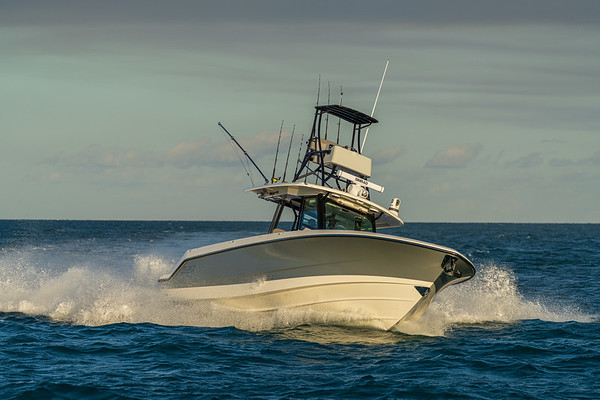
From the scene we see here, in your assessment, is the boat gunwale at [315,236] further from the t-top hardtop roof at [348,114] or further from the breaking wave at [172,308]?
the t-top hardtop roof at [348,114]

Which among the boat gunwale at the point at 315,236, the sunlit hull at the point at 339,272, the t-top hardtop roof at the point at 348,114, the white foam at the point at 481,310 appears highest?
the t-top hardtop roof at the point at 348,114

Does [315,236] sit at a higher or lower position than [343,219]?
lower

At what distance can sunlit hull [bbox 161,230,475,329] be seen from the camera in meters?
13.3

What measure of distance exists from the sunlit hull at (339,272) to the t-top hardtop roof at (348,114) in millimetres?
3398

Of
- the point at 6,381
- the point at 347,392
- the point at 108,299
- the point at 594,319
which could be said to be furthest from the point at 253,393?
the point at 594,319

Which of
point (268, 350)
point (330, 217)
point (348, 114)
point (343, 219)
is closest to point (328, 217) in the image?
point (330, 217)

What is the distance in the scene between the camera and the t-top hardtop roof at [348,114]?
50.7 ft

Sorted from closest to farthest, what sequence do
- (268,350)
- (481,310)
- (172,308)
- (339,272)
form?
(268,350) < (339,272) < (172,308) < (481,310)

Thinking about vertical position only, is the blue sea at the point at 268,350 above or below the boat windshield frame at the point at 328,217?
below

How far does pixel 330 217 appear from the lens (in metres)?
14.4

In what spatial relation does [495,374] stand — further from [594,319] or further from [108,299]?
[108,299]

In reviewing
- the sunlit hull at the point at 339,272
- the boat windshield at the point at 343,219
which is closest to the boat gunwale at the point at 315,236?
the sunlit hull at the point at 339,272

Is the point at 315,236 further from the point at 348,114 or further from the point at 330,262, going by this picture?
the point at 348,114

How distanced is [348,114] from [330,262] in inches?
152
